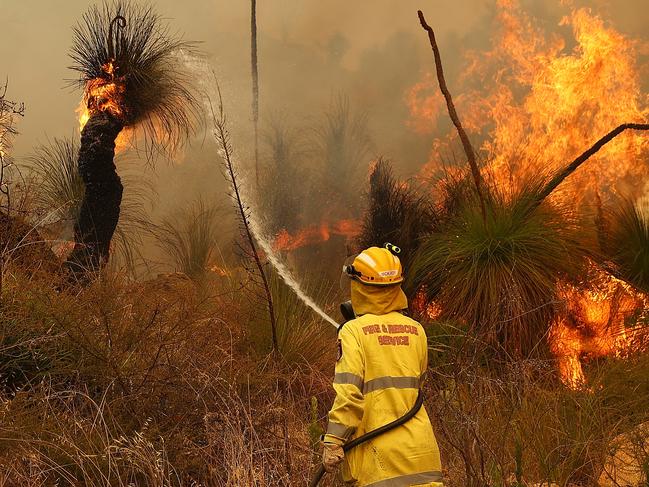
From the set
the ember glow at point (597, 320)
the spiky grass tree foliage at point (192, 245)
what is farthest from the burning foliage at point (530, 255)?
the spiky grass tree foliage at point (192, 245)

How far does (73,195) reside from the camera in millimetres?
11141

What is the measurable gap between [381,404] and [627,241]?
22.1 feet

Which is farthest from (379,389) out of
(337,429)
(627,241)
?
(627,241)

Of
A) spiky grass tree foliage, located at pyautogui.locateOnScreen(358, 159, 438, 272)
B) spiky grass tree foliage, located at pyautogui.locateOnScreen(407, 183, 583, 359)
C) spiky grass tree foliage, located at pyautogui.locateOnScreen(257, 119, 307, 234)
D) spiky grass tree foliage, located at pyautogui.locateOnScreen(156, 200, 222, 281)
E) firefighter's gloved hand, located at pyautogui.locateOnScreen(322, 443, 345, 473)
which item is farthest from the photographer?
spiky grass tree foliage, located at pyautogui.locateOnScreen(257, 119, 307, 234)

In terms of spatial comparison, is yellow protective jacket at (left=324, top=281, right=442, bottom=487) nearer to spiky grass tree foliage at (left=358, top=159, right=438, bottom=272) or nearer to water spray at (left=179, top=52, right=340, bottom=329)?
water spray at (left=179, top=52, right=340, bottom=329)

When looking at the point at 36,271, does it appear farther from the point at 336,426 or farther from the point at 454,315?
the point at 336,426

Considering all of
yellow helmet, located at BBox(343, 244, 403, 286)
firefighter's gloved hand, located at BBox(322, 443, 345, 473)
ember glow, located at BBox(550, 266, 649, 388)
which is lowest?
ember glow, located at BBox(550, 266, 649, 388)

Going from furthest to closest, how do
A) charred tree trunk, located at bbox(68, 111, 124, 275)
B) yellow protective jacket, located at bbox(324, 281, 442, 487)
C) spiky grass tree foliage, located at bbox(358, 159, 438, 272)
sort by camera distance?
spiky grass tree foliage, located at bbox(358, 159, 438, 272)
charred tree trunk, located at bbox(68, 111, 124, 275)
yellow protective jacket, located at bbox(324, 281, 442, 487)

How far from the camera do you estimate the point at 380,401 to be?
145 inches

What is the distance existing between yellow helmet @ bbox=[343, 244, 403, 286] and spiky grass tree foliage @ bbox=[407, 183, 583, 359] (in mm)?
4669

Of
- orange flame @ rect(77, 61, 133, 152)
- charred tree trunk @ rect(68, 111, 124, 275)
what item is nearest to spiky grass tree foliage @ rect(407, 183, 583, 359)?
charred tree trunk @ rect(68, 111, 124, 275)

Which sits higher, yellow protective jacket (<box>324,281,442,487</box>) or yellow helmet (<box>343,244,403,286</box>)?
yellow helmet (<box>343,244,403,286</box>)

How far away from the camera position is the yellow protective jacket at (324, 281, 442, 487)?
3586 mm

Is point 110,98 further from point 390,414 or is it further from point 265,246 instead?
point 390,414
